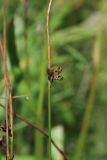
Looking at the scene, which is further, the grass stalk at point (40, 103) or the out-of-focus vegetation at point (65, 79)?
the out-of-focus vegetation at point (65, 79)

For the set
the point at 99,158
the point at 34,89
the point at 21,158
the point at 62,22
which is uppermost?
the point at 62,22

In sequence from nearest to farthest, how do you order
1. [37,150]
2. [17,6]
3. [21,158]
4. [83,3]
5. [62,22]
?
[37,150], [21,158], [17,6], [62,22], [83,3]

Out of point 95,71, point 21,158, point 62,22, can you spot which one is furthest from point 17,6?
point 21,158

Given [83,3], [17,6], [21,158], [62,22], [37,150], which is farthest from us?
[83,3]

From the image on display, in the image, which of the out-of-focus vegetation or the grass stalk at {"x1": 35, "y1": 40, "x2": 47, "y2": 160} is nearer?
the grass stalk at {"x1": 35, "y1": 40, "x2": 47, "y2": 160}

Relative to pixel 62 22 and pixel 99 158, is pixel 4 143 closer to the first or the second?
pixel 99 158

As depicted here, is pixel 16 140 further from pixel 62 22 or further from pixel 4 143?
pixel 4 143

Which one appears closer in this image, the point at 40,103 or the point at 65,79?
the point at 40,103

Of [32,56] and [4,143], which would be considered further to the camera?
[32,56]

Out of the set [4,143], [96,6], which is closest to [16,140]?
[4,143]

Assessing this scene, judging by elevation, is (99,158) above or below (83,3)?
below
